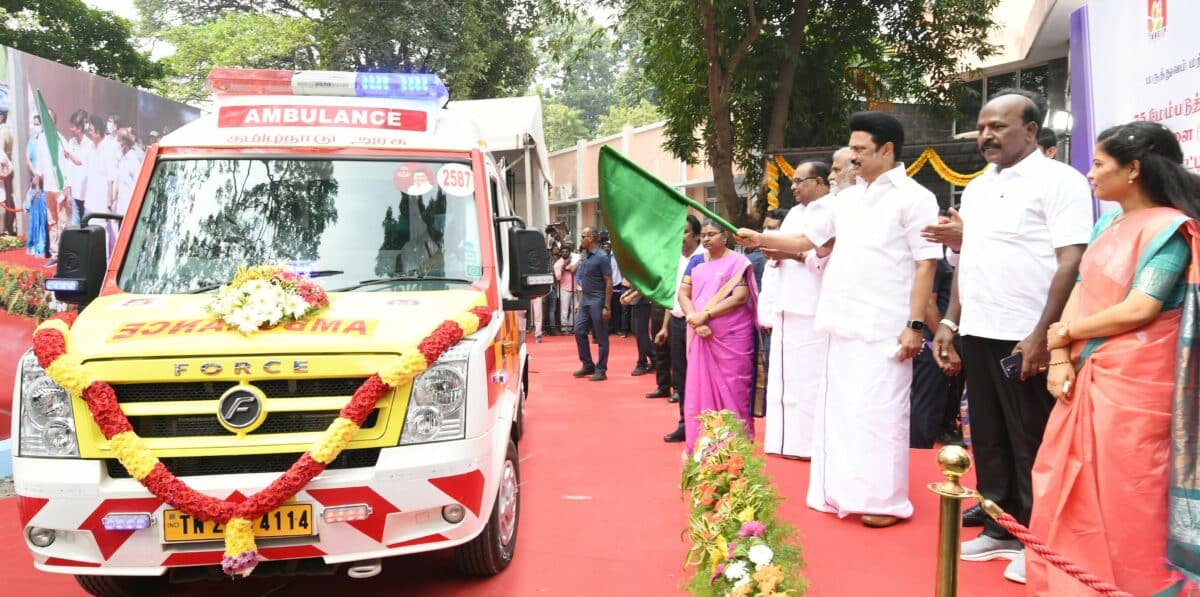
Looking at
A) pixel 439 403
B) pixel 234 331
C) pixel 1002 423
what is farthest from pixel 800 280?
pixel 234 331

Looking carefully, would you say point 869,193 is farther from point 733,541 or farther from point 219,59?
point 219,59

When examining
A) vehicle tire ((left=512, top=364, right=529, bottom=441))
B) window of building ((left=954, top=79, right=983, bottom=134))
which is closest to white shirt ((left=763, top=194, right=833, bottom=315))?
vehicle tire ((left=512, top=364, right=529, bottom=441))

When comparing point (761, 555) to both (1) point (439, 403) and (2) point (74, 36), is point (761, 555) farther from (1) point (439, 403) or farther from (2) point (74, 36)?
(2) point (74, 36)

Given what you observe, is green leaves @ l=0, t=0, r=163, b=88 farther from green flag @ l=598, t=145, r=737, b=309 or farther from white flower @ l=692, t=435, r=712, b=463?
white flower @ l=692, t=435, r=712, b=463

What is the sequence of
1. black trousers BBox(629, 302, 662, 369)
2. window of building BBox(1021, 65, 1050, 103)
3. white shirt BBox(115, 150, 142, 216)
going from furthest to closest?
1. window of building BBox(1021, 65, 1050, 103)
2. black trousers BBox(629, 302, 662, 369)
3. white shirt BBox(115, 150, 142, 216)

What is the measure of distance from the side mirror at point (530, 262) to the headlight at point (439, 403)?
3.23 ft

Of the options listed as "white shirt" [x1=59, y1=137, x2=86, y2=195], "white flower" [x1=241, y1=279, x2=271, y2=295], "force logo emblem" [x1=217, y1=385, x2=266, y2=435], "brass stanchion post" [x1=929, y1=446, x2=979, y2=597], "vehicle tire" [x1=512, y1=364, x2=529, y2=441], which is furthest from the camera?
"white shirt" [x1=59, y1=137, x2=86, y2=195]

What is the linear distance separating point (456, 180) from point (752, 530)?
221cm

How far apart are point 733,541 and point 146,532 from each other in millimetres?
2173

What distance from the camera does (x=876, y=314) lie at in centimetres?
445

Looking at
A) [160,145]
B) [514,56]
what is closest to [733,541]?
[160,145]

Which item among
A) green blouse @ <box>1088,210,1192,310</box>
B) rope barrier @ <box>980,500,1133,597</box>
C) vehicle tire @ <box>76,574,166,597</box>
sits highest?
green blouse @ <box>1088,210,1192,310</box>

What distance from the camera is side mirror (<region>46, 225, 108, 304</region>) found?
13.4ft

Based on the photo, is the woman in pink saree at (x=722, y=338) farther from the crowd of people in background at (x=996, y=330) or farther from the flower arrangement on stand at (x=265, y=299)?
the flower arrangement on stand at (x=265, y=299)
